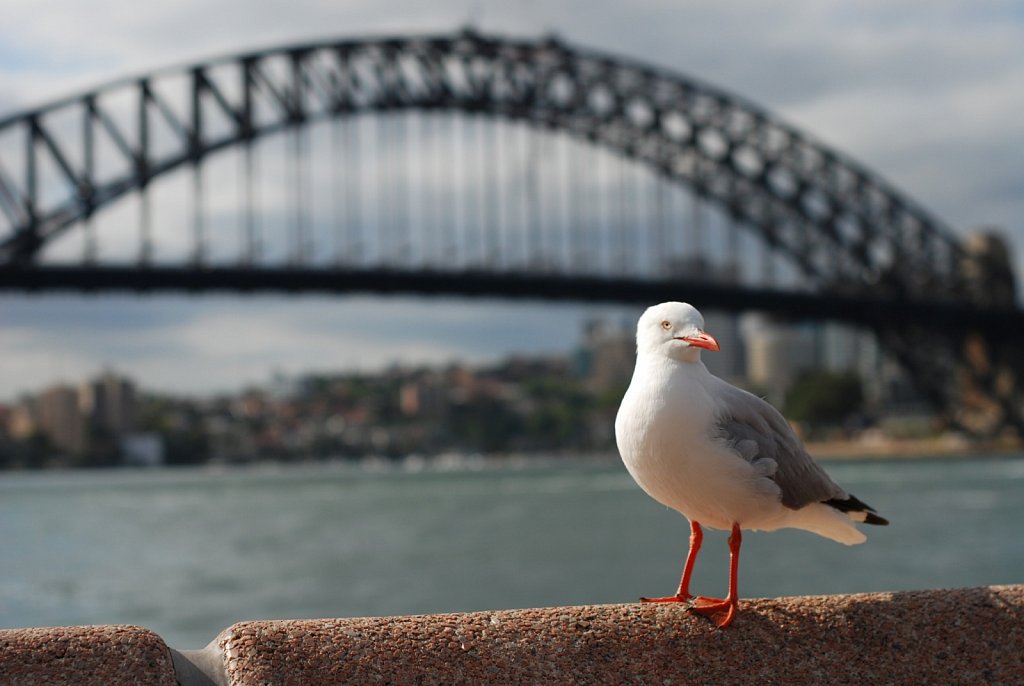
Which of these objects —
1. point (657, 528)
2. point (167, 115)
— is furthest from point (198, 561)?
point (167, 115)

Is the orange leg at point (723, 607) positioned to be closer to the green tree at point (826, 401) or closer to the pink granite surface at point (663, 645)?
the pink granite surface at point (663, 645)

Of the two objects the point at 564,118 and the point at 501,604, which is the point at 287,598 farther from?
the point at 564,118

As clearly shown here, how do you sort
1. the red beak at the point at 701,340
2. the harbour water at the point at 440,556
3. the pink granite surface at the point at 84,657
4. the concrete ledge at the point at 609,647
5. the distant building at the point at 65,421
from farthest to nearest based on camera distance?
the distant building at the point at 65,421
the harbour water at the point at 440,556
the red beak at the point at 701,340
the concrete ledge at the point at 609,647
the pink granite surface at the point at 84,657

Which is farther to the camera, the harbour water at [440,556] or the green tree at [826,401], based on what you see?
the green tree at [826,401]

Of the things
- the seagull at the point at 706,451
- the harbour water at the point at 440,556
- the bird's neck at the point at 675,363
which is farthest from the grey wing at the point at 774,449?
the harbour water at the point at 440,556

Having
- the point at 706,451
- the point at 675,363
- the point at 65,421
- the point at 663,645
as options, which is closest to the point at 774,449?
the point at 706,451

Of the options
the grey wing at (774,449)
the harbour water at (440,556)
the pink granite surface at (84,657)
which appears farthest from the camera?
the harbour water at (440,556)

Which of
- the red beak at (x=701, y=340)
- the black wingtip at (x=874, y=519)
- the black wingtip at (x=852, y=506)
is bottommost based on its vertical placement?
the black wingtip at (x=874, y=519)
